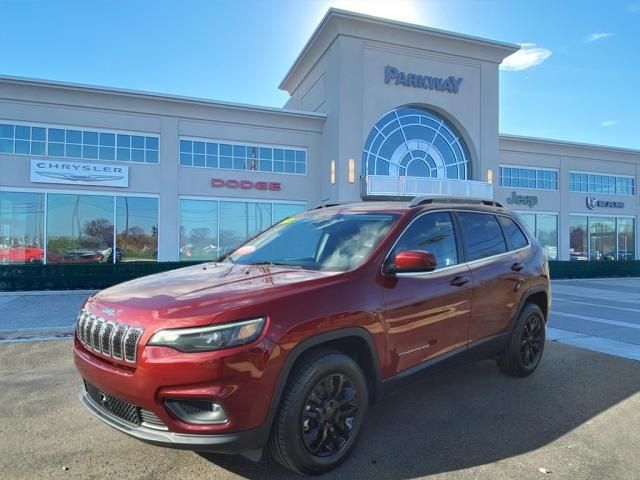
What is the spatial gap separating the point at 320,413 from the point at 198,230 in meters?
18.7

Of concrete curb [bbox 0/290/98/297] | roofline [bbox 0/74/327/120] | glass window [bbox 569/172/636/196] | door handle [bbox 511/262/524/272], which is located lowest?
concrete curb [bbox 0/290/98/297]

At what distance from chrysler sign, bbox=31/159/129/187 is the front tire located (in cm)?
1849

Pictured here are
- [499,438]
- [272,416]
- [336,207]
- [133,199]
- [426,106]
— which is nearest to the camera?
[272,416]

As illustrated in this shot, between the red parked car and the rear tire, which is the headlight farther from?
the red parked car

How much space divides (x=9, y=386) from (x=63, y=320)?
4309mm

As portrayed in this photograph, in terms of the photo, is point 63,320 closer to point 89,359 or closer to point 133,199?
point 89,359

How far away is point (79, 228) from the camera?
18859mm

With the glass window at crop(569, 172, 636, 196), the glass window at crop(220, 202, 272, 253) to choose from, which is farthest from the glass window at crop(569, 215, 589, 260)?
the glass window at crop(220, 202, 272, 253)

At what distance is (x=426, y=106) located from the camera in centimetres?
2414

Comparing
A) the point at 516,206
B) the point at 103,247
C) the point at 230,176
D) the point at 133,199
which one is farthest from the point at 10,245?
the point at 516,206

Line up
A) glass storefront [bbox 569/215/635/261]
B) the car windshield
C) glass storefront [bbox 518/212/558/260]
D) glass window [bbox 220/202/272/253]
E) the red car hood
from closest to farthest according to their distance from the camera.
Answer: the red car hood, the car windshield, glass window [bbox 220/202/272/253], glass storefront [bbox 518/212/558/260], glass storefront [bbox 569/215/635/261]

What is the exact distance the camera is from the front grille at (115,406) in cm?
279

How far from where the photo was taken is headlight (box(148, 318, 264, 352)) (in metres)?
2.63

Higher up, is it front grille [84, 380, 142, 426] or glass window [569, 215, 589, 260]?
glass window [569, 215, 589, 260]
